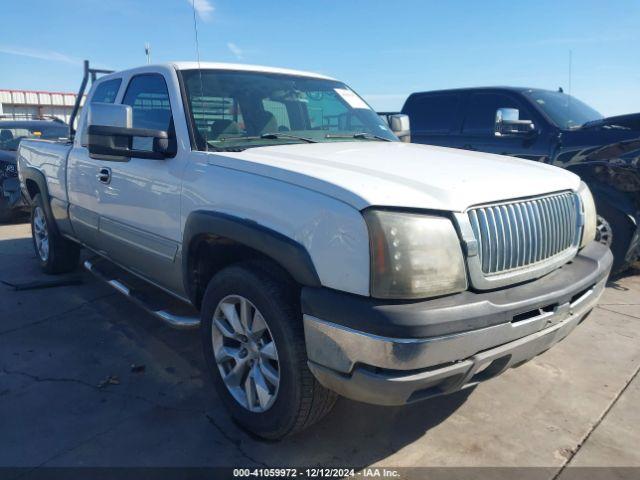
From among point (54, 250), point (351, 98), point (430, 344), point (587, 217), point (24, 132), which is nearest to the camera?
point (430, 344)

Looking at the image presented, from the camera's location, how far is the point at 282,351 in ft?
7.82

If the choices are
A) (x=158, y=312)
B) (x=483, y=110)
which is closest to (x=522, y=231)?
(x=158, y=312)

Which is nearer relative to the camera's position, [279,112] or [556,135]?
[279,112]

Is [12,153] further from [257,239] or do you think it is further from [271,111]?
[257,239]

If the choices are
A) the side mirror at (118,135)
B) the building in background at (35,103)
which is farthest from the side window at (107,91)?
the building in background at (35,103)

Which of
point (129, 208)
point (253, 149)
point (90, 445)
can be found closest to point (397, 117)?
point (253, 149)

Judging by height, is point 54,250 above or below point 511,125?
below

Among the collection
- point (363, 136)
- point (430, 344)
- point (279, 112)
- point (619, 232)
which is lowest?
point (619, 232)

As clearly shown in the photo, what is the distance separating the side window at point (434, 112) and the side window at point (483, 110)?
0.73 ft

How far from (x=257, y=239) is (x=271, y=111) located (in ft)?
4.58

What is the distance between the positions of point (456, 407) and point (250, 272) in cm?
149

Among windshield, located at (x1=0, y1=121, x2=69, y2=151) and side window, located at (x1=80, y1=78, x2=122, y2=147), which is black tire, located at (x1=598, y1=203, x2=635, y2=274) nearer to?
side window, located at (x1=80, y1=78, x2=122, y2=147)

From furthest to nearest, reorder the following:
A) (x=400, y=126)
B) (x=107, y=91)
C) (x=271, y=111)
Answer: (x=400, y=126), (x=107, y=91), (x=271, y=111)

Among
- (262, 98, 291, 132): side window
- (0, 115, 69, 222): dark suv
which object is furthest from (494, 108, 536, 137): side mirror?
(0, 115, 69, 222): dark suv
